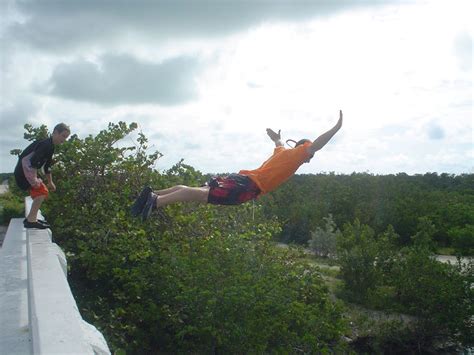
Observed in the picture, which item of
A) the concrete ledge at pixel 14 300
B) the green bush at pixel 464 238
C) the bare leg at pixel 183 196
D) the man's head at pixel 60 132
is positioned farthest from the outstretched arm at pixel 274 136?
the green bush at pixel 464 238

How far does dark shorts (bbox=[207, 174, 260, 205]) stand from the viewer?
6188mm

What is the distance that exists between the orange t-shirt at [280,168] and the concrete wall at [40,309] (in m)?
2.43

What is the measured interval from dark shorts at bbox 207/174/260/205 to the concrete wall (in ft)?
6.29

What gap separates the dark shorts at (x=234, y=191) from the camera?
20.3ft

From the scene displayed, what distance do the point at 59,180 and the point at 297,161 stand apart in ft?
14.5

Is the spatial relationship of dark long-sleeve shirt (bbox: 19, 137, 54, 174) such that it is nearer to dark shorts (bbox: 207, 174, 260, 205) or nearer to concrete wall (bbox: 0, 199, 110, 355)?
concrete wall (bbox: 0, 199, 110, 355)

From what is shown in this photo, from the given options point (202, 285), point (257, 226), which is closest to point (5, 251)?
point (202, 285)

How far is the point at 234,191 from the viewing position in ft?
20.2

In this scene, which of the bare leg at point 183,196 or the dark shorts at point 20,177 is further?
A: the dark shorts at point 20,177

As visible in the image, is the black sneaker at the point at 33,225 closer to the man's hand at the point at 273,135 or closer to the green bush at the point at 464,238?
the man's hand at the point at 273,135

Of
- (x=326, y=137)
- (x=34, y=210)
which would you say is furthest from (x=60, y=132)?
(x=326, y=137)

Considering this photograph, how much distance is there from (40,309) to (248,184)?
11.8 feet

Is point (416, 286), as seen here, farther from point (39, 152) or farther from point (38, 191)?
point (39, 152)

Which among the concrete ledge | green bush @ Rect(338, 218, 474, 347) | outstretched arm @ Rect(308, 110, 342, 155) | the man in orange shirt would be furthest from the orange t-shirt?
green bush @ Rect(338, 218, 474, 347)
